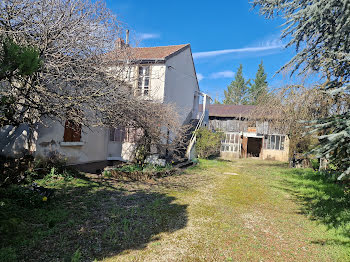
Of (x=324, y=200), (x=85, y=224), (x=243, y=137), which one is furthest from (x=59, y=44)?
(x=243, y=137)

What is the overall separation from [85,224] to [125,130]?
7.59 meters

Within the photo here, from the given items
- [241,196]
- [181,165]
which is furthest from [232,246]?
[181,165]

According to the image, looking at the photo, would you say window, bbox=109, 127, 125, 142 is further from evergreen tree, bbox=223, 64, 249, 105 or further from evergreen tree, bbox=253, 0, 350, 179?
evergreen tree, bbox=223, 64, 249, 105

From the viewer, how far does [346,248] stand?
4250mm

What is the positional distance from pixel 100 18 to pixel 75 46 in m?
1.11

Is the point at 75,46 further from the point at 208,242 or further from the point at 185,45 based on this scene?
the point at 185,45

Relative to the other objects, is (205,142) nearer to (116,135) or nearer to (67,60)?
(116,135)

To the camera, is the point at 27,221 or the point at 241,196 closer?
the point at 27,221

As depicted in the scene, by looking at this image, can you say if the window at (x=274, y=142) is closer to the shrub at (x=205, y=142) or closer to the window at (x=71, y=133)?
the shrub at (x=205, y=142)

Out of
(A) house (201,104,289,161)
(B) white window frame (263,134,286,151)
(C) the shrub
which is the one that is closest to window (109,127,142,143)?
(C) the shrub

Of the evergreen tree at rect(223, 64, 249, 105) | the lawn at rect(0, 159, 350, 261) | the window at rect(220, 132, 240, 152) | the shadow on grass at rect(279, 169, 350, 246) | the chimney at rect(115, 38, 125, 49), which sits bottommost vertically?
the lawn at rect(0, 159, 350, 261)

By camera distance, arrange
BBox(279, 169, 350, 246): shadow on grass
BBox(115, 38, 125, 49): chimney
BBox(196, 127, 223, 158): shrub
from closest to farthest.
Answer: BBox(279, 169, 350, 246): shadow on grass → BBox(115, 38, 125, 49): chimney → BBox(196, 127, 223, 158): shrub

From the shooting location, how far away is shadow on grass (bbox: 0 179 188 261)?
367cm

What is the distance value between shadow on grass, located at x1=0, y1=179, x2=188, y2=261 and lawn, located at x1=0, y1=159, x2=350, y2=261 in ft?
0.05
